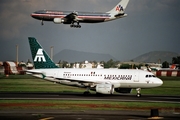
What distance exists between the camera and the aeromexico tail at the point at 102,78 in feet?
167

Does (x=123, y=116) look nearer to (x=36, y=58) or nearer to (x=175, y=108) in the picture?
(x=175, y=108)

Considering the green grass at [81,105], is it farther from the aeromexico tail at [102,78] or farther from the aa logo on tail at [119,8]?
the aa logo on tail at [119,8]

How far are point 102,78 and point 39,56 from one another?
11115 mm

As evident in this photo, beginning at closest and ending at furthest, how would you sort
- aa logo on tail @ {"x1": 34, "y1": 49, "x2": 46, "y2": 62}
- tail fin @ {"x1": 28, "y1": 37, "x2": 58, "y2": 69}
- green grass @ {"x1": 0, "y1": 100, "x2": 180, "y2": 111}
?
green grass @ {"x1": 0, "y1": 100, "x2": 180, "y2": 111} < tail fin @ {"x1": 28, "y1": 37, "x2": 58, "y2": 69} < aa logo on tail @ {"x1": 34, "y1": 49, "x2": 46, "y2": 62}

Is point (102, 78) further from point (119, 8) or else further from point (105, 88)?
point (119, 8)

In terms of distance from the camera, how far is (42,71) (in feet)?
181

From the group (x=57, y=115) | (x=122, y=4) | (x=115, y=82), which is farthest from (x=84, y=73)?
(x=122, y=4)

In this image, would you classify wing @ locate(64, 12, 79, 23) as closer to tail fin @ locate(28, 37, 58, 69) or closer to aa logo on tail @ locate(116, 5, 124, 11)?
aa logo on tail @ locate(116, 5, 124, 11)

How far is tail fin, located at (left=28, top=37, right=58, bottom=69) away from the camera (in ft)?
186

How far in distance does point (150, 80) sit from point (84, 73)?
366 inches

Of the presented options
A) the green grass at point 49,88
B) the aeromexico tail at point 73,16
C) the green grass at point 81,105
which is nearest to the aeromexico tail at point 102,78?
the green grass at point 49,88

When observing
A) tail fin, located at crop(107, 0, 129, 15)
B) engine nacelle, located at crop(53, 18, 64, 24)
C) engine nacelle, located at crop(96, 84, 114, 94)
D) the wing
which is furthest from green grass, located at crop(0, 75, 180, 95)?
tail fin, located at crop(107, 0, 129, 15)

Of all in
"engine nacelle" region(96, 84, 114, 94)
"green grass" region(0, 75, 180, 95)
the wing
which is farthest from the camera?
the wing

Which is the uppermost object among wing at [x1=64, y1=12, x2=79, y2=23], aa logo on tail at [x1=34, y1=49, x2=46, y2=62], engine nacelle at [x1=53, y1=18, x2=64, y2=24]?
wing at [x1=64, y1=12, x2=79, y2=23]
